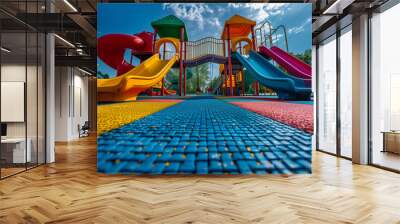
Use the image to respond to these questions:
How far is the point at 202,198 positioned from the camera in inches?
178

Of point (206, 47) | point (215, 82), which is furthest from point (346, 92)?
point (206, 47)

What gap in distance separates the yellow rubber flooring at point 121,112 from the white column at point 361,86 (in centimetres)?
424

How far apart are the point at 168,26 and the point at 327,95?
5.52 m

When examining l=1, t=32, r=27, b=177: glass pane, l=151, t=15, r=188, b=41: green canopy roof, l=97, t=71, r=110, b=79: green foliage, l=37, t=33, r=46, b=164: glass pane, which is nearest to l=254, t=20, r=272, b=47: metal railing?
l=151, t=15, r=188, b=41: green canopy roof

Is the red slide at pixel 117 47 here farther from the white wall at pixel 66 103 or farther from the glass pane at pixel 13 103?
the white wall at pixel 66 103

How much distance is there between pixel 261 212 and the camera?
153 inches

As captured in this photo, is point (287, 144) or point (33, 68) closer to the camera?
point (287, 144)

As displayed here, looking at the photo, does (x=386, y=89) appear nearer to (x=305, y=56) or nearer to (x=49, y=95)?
(x=305, y=56)

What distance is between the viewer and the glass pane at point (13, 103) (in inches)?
232

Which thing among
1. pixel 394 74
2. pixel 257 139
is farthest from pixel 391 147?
pixel 257 139

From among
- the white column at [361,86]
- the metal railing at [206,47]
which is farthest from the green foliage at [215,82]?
the white column at [361,86]

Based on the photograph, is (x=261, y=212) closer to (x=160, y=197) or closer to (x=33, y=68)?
(x=160, y=197)

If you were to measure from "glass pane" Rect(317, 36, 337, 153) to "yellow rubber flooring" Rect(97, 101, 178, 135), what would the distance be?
17.0 feet

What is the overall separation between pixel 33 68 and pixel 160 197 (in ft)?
13.7
